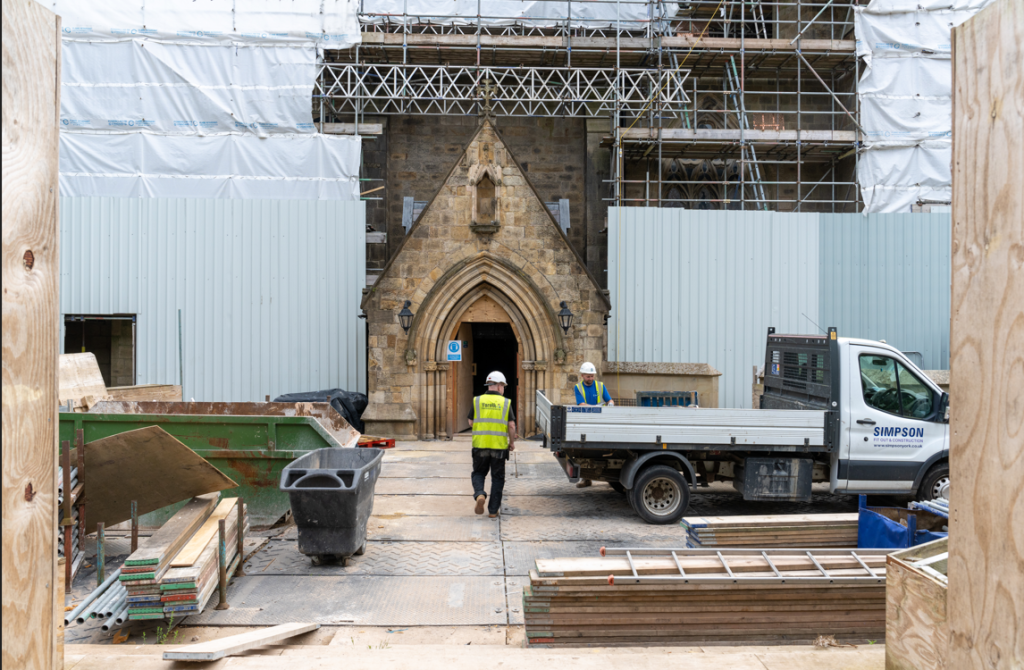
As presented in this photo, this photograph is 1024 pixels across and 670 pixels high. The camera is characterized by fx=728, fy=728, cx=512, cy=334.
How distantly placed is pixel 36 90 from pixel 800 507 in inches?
371

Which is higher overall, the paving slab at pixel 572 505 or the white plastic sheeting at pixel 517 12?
the white plastic sheeting at pixel 517 12

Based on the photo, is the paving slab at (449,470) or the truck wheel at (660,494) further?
the paving slab at (449,470)

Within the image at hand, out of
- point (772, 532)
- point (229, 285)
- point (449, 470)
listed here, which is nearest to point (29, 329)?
point (772, 532)

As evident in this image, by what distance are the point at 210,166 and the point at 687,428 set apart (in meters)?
12.6

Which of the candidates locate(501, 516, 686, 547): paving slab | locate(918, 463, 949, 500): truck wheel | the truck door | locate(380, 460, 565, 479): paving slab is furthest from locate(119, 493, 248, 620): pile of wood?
locate(918, 463, 949, 500): truck wheel

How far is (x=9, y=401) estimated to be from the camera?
163 centimetres

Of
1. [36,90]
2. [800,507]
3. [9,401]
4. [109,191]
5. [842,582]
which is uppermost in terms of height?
[109,191]

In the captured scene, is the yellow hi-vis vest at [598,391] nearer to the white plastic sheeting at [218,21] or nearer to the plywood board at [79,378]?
the plywood board at [79,378]

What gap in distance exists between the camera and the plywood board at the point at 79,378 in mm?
10680

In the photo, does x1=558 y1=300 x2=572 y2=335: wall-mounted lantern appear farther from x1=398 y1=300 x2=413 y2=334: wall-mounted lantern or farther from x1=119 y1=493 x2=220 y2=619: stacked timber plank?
x1=119 y1=493 x2=220 y2=619: stacked timber plank

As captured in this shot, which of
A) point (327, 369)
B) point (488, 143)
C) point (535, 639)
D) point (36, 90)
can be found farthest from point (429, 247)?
point (36, 90)

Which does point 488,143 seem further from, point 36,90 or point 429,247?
point 36,90

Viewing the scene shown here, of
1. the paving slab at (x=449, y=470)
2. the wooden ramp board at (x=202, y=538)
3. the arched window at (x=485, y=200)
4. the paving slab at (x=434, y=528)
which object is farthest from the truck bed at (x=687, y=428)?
the arched window at (x=485, y=200)

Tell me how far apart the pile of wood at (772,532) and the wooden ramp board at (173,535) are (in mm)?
4317
